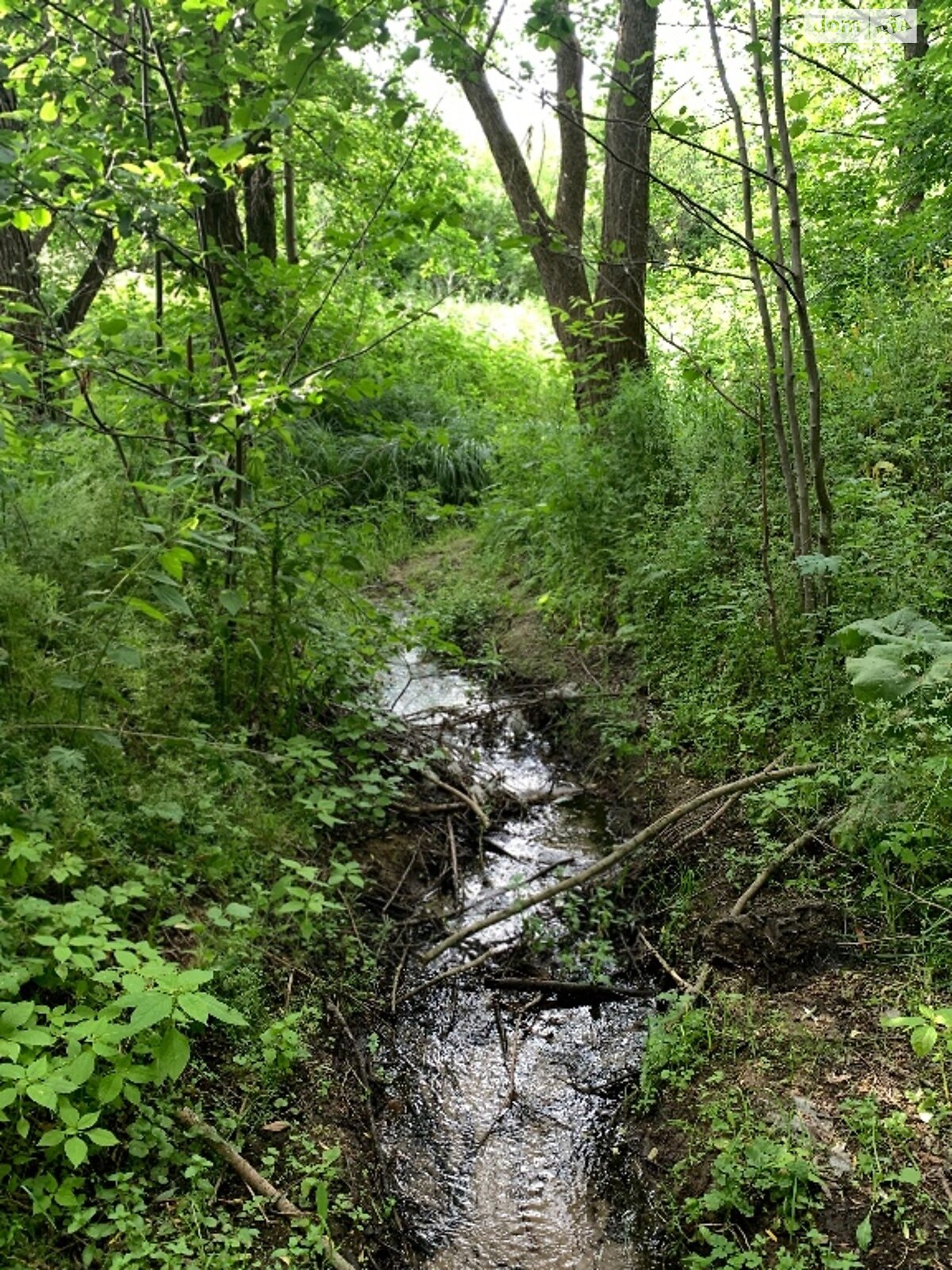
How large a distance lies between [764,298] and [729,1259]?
149 inches

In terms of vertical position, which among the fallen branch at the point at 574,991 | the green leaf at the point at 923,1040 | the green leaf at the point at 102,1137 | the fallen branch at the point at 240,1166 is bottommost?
the fallen branch at the point at 574,991

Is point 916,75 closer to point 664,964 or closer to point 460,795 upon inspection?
point 460,795

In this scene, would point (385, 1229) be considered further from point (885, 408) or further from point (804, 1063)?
point (885, 408)

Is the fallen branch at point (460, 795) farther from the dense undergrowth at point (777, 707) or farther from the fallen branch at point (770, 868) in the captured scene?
the fallen branch at point (770, 868)

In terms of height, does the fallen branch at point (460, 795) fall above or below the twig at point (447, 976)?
above

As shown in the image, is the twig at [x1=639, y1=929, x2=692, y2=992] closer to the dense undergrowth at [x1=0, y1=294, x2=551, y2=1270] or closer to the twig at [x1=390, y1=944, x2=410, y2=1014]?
the twig at [x1=390, y1=944, x2=410, y2=1014]

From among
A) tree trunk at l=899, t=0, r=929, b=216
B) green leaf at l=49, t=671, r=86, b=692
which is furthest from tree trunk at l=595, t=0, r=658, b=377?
green leaf at l=49, t=671, r=86, b=692

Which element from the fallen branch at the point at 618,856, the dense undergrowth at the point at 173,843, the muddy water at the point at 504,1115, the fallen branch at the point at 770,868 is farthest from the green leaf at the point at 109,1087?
the fallen branch at the point at 770,868

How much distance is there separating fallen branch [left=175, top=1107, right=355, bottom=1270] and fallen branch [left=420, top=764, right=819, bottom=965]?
4.07 ft

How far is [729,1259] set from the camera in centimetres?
209

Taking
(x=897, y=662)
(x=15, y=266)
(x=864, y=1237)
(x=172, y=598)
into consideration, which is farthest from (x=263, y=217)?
(x=864, y=1237)

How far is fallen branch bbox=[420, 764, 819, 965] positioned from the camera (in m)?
3.40

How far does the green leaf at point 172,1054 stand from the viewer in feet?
6.03

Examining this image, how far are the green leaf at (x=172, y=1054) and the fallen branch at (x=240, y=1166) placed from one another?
40 centimetres
